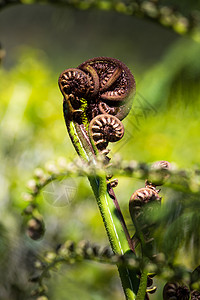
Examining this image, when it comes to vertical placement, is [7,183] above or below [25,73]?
below

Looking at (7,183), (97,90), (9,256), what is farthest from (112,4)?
(7,183)

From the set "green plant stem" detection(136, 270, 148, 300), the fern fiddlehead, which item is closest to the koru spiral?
the fern fiddlehead

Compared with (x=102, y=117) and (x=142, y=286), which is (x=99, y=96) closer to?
(x=102, y=117)

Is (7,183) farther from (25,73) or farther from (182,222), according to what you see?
(182,222)

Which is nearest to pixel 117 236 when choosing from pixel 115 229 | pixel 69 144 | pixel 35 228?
pixel 115 229

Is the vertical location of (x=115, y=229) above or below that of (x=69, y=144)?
above

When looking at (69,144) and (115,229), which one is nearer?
(115,229)

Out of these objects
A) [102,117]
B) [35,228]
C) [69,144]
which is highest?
[102,117]
